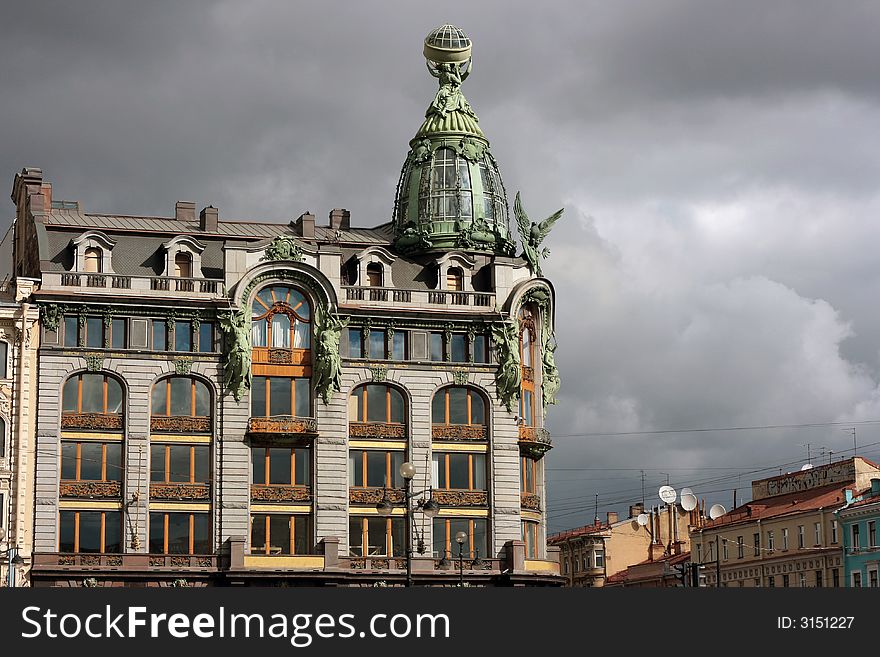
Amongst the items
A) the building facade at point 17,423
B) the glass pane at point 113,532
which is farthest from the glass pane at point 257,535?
the building facade at point 17,423

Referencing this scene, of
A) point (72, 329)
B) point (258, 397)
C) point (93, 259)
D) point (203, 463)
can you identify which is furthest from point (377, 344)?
point (72, 329)

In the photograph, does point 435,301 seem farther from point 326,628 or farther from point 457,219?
point 326,628

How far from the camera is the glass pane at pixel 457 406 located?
303 ft

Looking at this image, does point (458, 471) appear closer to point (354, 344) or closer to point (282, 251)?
point (354, 344)

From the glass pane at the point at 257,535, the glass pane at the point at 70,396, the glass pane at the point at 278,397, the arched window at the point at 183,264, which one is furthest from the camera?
the arched window at the point at 183,264

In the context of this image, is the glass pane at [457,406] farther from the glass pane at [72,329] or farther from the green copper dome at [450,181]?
the glass pane at [72,329]

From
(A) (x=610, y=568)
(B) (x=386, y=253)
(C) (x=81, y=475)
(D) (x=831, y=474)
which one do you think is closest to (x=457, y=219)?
(B) (x=386, y=253)

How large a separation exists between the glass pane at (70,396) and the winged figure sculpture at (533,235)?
25.8m

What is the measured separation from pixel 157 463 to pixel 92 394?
482cm

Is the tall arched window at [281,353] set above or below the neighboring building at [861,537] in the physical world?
above

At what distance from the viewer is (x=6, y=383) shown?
8725 cm

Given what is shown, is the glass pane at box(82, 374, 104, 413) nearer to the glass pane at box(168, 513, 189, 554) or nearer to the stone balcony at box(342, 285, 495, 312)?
the glass pane at box(168, 513, 189, 554)

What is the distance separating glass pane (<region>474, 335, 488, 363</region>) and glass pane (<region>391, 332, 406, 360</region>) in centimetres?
392

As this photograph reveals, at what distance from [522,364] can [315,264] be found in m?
12.6
